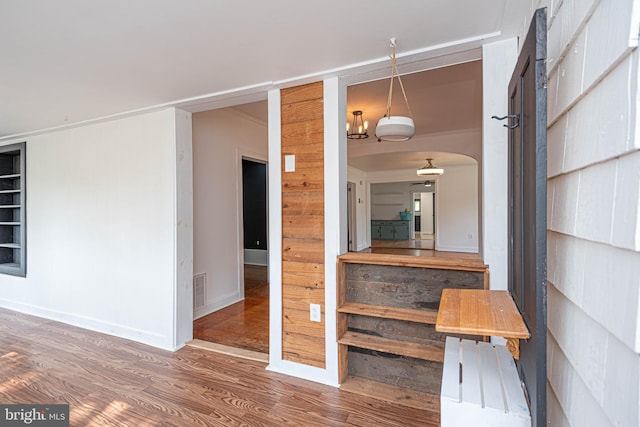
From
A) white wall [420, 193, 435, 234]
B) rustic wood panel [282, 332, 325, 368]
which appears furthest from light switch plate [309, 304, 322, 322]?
white wall [420, 193, 435, 234]

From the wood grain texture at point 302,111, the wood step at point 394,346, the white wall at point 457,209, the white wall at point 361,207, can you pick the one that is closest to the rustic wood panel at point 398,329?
the wood step at point 394,346

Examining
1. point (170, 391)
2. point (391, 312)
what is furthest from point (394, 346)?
point (170, 391)

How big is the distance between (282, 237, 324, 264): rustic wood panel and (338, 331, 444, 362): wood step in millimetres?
605

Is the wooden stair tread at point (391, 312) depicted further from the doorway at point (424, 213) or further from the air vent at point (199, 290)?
the doorway at point (424, 213)

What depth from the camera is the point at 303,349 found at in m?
2.51

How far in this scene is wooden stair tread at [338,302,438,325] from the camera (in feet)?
6.92

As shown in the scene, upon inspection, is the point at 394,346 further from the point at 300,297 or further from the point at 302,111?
the point at 302,111

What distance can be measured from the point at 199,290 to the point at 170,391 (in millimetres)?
1605

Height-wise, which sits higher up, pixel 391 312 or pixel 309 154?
pixel 309 154

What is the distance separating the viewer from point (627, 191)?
2.09 feet

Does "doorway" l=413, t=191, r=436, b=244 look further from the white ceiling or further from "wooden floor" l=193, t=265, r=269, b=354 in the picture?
the white ceiling

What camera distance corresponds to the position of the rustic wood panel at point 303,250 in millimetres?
2451

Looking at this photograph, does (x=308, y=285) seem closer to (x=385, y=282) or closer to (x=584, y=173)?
(x=385, y=282)

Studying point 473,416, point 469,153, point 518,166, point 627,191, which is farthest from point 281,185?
point 469,153
